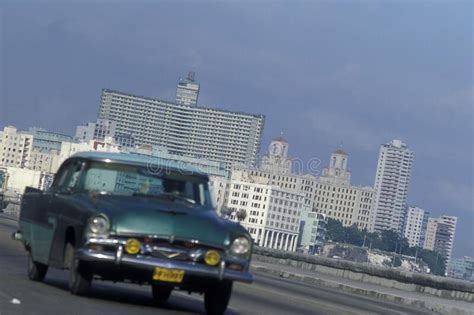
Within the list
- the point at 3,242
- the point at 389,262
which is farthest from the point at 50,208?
the point at 389,262

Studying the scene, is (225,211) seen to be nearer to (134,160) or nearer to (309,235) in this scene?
(134,160)

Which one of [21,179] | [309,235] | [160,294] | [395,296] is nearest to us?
[160,294]

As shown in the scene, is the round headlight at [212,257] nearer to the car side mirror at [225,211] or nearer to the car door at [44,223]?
the car side mirror at [225,211]

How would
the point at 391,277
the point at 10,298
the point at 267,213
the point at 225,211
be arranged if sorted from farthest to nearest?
the point at 267,213 → the point at 391,277 → the point at 225,211 → the point at 10,298

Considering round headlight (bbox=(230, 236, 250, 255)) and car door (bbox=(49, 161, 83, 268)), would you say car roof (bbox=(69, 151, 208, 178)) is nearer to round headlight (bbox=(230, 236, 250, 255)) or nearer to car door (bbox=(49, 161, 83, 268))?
car door (bbox=(49, 161, 83, 268))

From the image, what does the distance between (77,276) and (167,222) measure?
1.37 metres

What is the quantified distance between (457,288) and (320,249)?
145533mm

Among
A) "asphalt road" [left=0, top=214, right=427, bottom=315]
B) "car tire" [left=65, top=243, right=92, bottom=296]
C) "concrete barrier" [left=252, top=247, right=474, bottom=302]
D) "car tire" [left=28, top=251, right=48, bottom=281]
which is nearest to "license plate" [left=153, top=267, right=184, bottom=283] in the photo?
"asphalt road" [left=0, top=214, right=427, bottom=315]

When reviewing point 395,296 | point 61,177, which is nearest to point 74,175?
point 61,177

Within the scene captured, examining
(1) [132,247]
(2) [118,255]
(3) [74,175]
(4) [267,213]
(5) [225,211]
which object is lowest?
(2) [118,255]

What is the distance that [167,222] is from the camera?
13141 millimetres

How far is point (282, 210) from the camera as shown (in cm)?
17675

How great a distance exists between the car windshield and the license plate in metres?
1.29

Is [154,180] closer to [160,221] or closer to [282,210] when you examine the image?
[160,221]
